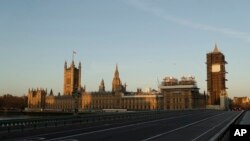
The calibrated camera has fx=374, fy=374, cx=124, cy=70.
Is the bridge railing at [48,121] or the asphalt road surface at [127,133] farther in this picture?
the bridge railing at [48,121]

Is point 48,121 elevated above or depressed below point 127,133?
above

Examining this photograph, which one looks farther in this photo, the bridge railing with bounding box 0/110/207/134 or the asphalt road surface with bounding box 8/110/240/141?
the bridge railing with bounding box 0/110/207/134

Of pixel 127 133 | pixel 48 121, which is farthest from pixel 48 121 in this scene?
pixel 127 133

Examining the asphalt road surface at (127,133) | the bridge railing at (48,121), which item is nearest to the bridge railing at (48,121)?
the bridge railing at (48,121)

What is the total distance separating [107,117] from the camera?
58594 millimetres

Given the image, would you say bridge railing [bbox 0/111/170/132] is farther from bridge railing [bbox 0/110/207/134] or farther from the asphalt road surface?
the asphalt road surface

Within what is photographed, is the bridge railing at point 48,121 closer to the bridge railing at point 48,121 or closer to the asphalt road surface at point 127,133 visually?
the bridge railing at point 48,121

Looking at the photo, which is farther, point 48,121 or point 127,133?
point 48,121

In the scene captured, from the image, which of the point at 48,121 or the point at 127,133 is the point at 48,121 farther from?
the point at 127,133

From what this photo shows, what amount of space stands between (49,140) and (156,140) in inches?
286

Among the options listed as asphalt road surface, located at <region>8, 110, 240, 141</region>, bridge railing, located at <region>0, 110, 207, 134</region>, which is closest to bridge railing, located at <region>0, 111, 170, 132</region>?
bridge railing, located at <region>0, 110, 207, 134</region>

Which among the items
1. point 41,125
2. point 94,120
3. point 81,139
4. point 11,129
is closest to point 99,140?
point 81,139

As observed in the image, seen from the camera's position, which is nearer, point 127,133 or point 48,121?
point 127,133

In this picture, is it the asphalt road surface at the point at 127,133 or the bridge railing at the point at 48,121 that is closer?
the asphalt road surface at the point at 127,133
